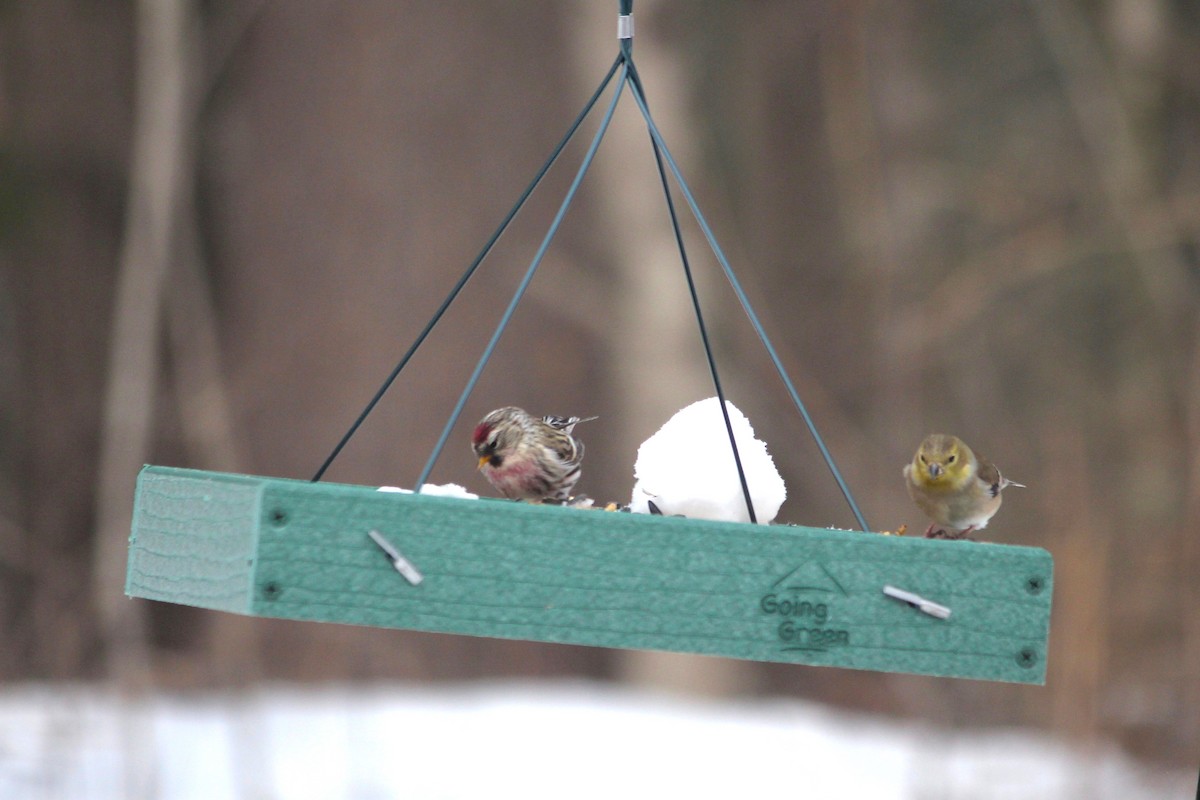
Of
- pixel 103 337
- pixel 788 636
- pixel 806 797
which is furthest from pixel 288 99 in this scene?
pixel 788 636

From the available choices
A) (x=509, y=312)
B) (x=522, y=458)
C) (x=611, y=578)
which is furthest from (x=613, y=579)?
(x=522, y=458)

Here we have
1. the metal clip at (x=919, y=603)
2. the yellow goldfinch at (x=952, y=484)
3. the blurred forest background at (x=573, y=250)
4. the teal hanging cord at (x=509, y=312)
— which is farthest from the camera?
the blurred forest background at (x=573, y=250)

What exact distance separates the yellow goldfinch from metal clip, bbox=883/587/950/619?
3.49 ft

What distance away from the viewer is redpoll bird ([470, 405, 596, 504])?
11.5 feet

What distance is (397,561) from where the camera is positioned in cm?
252

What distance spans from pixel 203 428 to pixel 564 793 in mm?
2987

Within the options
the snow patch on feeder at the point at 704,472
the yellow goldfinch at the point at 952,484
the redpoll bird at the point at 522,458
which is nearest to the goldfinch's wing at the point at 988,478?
the yellow goldfinch at the point at 952,484

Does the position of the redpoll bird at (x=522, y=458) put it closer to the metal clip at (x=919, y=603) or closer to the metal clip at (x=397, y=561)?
the metal clip at (x=397, y=561)

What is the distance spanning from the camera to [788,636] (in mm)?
2613

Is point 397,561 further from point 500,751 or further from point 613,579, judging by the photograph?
point 500,751

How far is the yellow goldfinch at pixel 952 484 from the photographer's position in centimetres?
369

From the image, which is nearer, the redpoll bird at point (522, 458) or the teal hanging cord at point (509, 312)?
the teal hanging cord at point (509, 312)

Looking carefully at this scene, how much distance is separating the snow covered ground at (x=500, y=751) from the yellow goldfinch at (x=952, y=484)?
113 inches

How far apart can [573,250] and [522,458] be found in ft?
15.2
